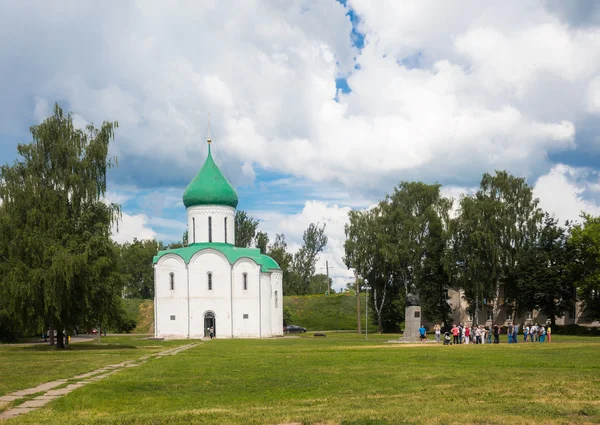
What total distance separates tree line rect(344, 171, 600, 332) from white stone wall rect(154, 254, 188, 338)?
585 inches

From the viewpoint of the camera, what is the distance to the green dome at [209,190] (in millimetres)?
60750

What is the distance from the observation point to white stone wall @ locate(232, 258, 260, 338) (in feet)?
193

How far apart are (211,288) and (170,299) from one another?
11.8 ft

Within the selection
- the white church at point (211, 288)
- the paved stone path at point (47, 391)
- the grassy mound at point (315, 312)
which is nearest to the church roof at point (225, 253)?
the white church at point (211, 288)

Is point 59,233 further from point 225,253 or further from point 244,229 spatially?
point 244,229

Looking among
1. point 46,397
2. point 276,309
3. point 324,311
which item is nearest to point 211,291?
point 276,309

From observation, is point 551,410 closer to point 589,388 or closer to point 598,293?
point 589,388

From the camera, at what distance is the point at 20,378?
61.1 ft

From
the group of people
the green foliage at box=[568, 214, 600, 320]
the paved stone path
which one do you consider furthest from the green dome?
the paved stone path

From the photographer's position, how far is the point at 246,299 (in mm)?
59219

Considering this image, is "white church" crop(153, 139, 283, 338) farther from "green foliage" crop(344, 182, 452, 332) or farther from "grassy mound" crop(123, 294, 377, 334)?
"grassy mound" crop(123, 294, 377, 334)

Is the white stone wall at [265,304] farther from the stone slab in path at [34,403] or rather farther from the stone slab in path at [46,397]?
the stone slab in path at [34,403]

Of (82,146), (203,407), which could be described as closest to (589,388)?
(203,407)

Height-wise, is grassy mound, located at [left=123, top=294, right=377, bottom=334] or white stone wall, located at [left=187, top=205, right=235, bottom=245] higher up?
white stone wall, located at [left=187, top=205, right=235, bottom=245]
